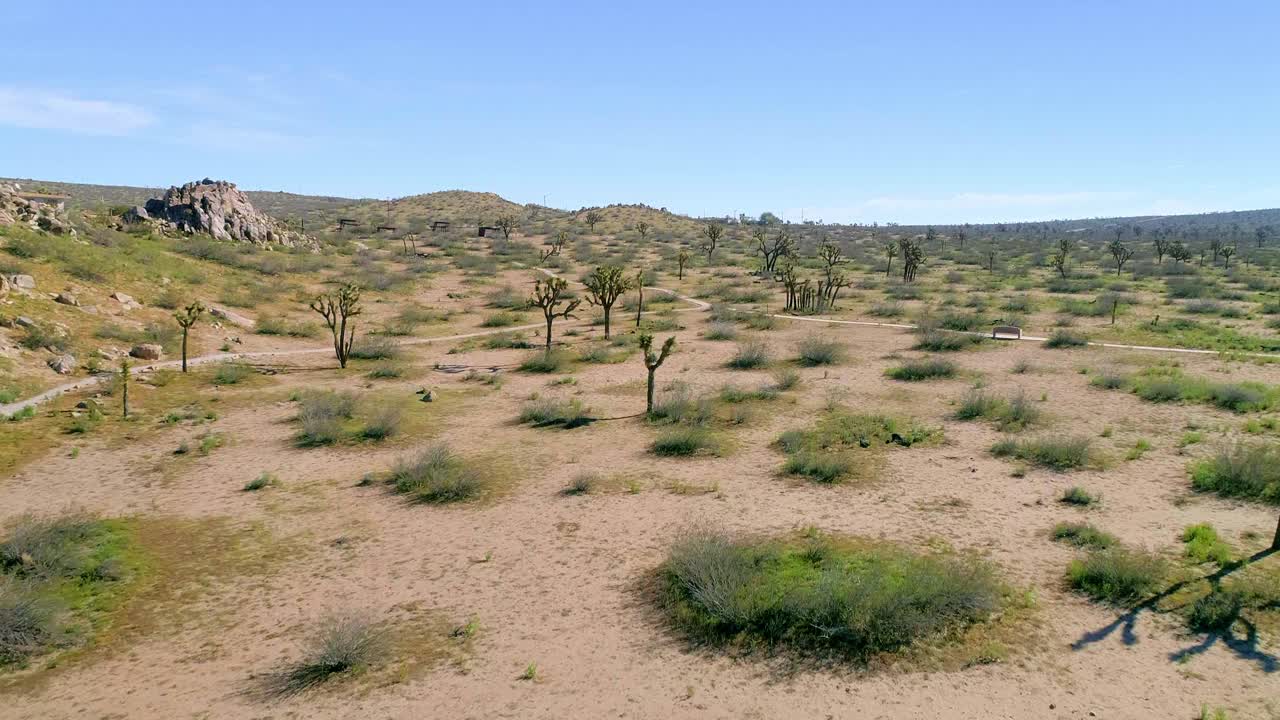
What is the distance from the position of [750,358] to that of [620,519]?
15.5 meters

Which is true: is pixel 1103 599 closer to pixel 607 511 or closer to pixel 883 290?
pixel 607 511

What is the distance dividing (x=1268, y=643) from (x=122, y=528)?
17.8 m

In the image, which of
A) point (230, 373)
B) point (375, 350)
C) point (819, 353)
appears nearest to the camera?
point (230, 373)

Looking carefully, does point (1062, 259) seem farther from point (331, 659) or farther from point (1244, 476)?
point (331, 659)

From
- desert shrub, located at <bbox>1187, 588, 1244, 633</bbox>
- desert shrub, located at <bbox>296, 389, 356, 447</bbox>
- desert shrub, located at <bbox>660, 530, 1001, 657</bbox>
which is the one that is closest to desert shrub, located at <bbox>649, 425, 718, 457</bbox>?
desert shrub, located at <bbox>660, 530, 1001, 657</bbox>

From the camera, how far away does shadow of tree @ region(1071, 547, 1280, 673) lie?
9297 mm

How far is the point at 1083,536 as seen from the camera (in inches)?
503

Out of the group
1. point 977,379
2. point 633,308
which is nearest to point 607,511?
point 977,379

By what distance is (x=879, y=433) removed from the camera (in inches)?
765

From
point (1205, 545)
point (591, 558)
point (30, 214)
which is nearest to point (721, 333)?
point (591, 558)

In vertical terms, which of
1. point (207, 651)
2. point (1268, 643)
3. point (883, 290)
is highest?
point (883, 290)

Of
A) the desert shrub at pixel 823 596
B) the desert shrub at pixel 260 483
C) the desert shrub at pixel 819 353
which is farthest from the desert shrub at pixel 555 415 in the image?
the desert shrub at pixel 819 353

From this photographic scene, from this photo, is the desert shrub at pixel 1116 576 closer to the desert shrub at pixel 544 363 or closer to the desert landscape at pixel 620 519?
the desert landscape at pixel 620 519

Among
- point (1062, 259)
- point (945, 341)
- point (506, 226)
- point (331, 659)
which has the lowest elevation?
point (331, 659)
